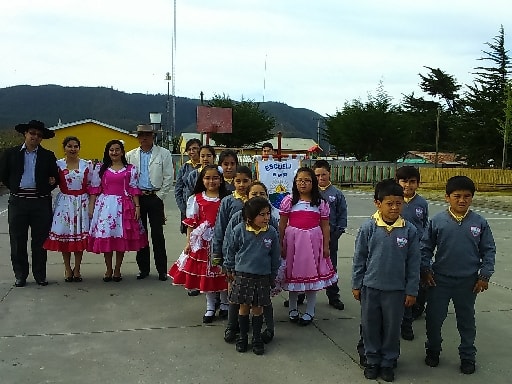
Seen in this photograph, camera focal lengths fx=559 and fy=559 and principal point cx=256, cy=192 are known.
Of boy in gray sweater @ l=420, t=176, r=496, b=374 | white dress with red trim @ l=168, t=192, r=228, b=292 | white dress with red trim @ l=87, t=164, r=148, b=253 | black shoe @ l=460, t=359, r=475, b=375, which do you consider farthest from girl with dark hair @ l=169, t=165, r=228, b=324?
black shoe @ l=460, t=359, r=475, b=375

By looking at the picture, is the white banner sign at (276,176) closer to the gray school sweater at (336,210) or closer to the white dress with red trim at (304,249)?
the gray school sweater at (336,210)

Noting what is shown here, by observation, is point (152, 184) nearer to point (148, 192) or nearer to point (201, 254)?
point (148, 192)

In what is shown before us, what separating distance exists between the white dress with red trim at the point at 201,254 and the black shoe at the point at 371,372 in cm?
172

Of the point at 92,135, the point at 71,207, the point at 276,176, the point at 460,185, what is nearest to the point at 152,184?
the point at 71,207

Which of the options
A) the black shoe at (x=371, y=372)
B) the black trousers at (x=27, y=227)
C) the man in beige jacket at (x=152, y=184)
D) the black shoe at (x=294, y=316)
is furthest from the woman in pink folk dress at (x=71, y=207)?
the black shoe at (x=371, y=372)

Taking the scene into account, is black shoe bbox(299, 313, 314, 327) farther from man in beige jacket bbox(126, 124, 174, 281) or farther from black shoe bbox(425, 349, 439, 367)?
man in beige jacket bbox(126, 124, 174, 281)

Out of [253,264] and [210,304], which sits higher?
[253,264]

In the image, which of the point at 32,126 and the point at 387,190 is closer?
the point at 387,190

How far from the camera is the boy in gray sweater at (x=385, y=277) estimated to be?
4.09 meters

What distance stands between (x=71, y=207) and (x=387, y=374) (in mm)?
4319

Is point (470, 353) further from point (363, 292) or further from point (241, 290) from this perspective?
point (241, 290)

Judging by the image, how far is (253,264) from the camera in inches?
183

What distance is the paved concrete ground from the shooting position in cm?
415

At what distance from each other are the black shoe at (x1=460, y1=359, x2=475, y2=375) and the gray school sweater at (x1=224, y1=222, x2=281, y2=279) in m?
1.63
